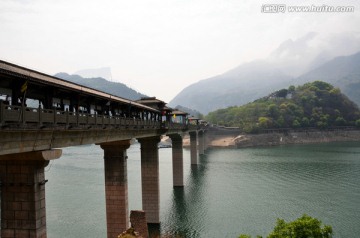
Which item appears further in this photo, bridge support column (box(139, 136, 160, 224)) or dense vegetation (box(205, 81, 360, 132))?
dense vegetation (box(205, 81, 360, 132))

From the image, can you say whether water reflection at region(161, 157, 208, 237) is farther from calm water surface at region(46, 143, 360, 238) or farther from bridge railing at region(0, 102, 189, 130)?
bridge railing at region(0, 102, 189, 130)

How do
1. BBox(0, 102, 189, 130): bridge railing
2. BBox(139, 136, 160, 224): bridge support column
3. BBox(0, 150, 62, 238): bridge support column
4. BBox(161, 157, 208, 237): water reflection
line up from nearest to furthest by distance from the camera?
BBox(0, 102, 189, 130): bridge railing
BBox(0, 150, 62, 238): bridge support column
BBox(161, 157, 208, 237): water reflection
BBox(139, 136, 160, 224): bridge support column

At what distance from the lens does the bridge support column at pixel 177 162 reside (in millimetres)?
59312

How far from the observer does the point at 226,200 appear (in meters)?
48.9

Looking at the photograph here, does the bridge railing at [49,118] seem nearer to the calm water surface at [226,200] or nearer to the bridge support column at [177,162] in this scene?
the calm water surface at [226,200]

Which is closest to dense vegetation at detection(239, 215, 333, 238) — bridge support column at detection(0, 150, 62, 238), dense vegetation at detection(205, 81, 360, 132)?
bridge support column at detection(0, 150, 62, 238)

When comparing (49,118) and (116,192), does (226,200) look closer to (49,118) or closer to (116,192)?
(116,192)

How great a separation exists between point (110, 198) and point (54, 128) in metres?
14.4

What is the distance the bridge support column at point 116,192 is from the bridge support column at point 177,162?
30.1 m

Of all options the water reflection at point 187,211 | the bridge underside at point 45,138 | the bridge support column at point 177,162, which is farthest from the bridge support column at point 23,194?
the bridge support column at point 177,162

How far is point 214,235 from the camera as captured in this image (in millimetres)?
33688

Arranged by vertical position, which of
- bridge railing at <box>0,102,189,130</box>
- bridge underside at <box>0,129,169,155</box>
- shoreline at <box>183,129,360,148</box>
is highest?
bridge railing at <box>0,102,189,130</box>

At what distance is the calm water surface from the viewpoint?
3638 cm

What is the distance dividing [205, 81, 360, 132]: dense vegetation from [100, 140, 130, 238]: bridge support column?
13839cm
